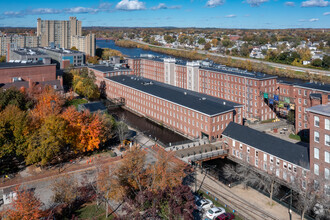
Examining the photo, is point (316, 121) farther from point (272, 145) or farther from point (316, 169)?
point (272, 145)

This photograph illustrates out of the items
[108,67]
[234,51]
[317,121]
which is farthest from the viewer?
[234,51]

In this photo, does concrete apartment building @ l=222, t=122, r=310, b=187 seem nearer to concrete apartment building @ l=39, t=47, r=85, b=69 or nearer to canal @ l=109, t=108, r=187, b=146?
canal @ l=109, t=108, r=187, b=146

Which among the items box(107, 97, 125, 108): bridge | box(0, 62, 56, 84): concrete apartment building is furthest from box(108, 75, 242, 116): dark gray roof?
box(0, 62, 56, 84): concrete apartment building

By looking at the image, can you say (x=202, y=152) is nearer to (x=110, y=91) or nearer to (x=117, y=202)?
(x=117, y=202)

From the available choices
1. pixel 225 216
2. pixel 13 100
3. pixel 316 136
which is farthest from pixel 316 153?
pixel 13 100

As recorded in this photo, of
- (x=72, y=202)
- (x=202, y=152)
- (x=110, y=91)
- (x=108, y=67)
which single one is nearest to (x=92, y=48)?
(x=108, y=67)
